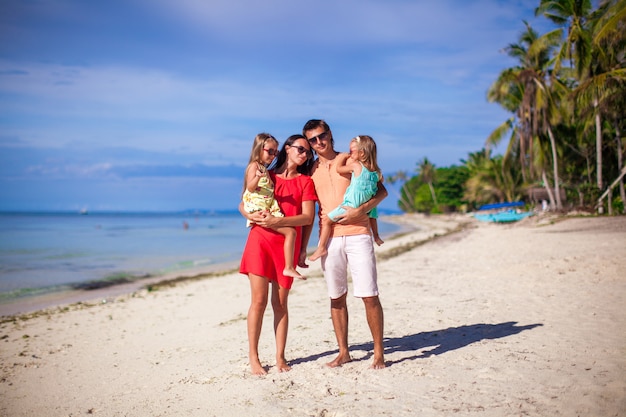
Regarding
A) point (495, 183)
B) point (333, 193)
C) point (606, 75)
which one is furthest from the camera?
point (495, 183)

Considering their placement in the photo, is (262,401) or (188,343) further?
(188,343)

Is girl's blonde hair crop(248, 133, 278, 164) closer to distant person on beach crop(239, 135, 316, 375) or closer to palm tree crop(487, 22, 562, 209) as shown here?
distant person on beach crop(239, 135, 316, 375)

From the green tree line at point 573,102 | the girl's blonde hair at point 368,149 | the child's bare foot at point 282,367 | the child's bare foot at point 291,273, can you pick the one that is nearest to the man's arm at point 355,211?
the girl's blonde hair at point 368,149

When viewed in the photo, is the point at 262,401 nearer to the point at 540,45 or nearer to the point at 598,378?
the point at 598,378

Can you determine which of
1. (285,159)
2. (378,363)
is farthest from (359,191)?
(378,363)

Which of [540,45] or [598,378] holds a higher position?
[540,45]

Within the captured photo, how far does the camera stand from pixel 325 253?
13.8ft

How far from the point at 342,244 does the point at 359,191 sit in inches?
19.2

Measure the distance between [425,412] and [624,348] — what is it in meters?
2.50

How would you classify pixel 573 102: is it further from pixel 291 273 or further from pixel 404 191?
pixel 404 191

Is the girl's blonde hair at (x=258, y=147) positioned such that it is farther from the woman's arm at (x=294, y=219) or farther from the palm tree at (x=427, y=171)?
the palm tree at (x=427, y=171)

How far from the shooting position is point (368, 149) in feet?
13.5

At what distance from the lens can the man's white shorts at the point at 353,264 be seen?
4.12 meters

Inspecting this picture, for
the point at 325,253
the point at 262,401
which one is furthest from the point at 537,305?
the point at 262,401
